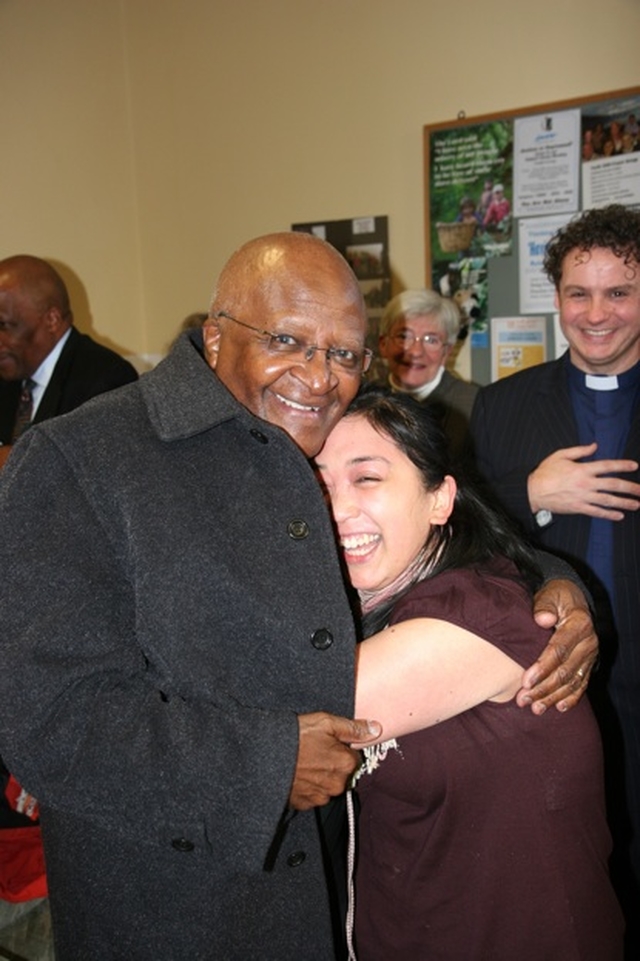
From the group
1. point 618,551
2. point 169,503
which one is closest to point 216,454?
point 169,503

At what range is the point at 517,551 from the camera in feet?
4.89

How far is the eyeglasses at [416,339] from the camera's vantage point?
317 cm

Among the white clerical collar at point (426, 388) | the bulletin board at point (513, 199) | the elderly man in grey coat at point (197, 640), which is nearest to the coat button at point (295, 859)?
the elderly man in grey coat at point (197, 640)

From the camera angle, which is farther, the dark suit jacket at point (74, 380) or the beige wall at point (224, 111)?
the beige wall at point (224, 111)

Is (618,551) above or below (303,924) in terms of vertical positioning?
above

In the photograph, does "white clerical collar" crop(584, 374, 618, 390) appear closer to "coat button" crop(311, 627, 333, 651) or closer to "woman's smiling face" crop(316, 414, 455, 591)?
"woman's smiling face" crop(316, 414, 455, 591)

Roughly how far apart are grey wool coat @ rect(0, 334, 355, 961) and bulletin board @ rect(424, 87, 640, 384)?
2670 millimetres

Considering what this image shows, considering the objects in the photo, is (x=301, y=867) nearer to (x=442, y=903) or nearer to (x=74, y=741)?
(x=442, y=903)

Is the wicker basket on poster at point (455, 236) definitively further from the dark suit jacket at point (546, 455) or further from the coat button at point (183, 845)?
the coat button at point (183, 845)

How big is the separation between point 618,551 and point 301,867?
4.20 ft

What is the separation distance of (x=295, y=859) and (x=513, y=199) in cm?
310

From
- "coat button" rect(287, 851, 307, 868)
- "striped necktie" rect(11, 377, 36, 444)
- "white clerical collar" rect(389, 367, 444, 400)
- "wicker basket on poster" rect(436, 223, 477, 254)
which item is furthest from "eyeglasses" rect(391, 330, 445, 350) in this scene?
"coat button" rect(287, 851, 307, 868)

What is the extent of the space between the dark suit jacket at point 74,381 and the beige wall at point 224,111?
2.92 feet

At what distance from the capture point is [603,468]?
2006mm
